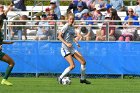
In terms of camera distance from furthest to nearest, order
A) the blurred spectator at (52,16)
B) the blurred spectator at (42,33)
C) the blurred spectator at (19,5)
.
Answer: the blurred spectator at (19,5), the blurred spectator at (52,16), the blurred spectator at (42,33)

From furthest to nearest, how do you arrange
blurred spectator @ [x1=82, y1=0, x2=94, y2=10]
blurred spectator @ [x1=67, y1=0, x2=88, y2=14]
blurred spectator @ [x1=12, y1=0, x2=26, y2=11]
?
blurred spectator @ [x1=12, y1=0, x2=26, y2=11] < blurred spectator @ [x1=82, y1=0, x2=94, y2=10] < blurred spectator @ [x1=67, y1=0, x2=88, y2=14]

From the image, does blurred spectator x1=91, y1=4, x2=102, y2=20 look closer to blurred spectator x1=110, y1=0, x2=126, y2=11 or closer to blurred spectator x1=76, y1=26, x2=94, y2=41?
blurred spectator x1=110, y1=0, x2=126, y2=11

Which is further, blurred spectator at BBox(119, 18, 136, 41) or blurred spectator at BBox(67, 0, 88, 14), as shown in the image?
blurred spectator at BBox(67, 0, 88, 14)

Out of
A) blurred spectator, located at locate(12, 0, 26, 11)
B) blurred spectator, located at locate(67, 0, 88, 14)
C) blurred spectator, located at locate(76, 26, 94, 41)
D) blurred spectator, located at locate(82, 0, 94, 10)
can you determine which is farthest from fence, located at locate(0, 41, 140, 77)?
blurred spectator, located at locate(12, 0, 26, 11)

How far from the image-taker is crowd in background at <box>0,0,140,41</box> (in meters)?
24.1

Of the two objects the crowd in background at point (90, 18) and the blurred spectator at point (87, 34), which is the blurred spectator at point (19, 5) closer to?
the crowd in background at point (90, 18)

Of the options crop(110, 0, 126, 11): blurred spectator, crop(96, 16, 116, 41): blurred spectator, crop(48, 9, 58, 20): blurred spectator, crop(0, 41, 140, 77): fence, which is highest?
crop(110, 0, 126, 11): blurred spectator

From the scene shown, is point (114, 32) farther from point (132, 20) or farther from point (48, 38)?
point (48, 38)

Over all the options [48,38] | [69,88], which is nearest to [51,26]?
[48,38]

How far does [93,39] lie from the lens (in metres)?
24.2

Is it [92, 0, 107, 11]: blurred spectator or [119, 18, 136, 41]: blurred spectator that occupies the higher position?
[92, 0, 107, 11]: blurred spectator

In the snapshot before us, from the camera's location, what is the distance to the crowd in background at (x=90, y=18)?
79.0 feet

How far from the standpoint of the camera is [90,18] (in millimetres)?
26141

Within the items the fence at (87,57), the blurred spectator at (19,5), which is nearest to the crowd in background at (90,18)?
the blurred spectator at (19,5)
